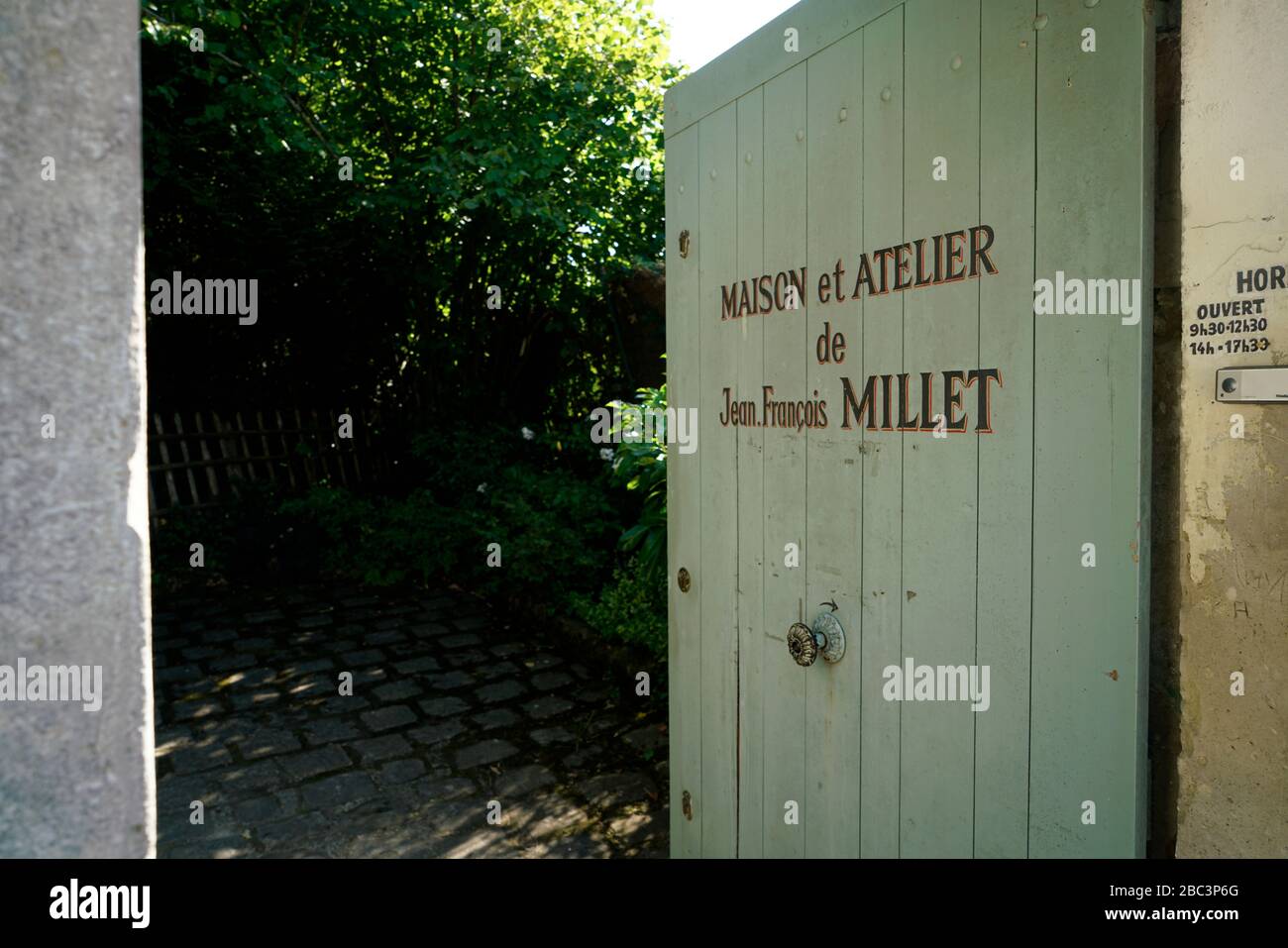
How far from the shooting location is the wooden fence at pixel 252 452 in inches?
316

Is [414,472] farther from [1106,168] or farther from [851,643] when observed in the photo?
[1106,168]

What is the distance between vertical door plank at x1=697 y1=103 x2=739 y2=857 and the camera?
2361 millimetres

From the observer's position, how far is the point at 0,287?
98 cm

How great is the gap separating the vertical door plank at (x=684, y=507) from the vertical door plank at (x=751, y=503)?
0.80 feet

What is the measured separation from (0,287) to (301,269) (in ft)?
26.1

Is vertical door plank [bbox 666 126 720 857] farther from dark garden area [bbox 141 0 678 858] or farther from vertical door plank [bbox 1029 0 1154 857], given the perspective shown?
vertical door plank [bbox 1029 0 1154 857]

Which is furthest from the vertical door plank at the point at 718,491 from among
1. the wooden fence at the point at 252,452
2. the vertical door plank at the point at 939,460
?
the wooden fence at the point at 252,452

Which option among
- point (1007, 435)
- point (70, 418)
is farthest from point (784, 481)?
point (70, 418)

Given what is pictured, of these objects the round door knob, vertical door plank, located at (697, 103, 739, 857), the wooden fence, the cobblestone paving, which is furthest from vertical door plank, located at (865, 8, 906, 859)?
the wooden fence

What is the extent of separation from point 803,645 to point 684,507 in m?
0.74

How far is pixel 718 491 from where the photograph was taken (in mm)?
2432

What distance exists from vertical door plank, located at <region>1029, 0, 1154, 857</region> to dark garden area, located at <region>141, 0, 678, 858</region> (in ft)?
7.21

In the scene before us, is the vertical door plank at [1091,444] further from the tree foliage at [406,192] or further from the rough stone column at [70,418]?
the tree foliage at [406,192]

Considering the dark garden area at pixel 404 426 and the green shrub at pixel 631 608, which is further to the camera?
the green shrub at pixel 631 608
